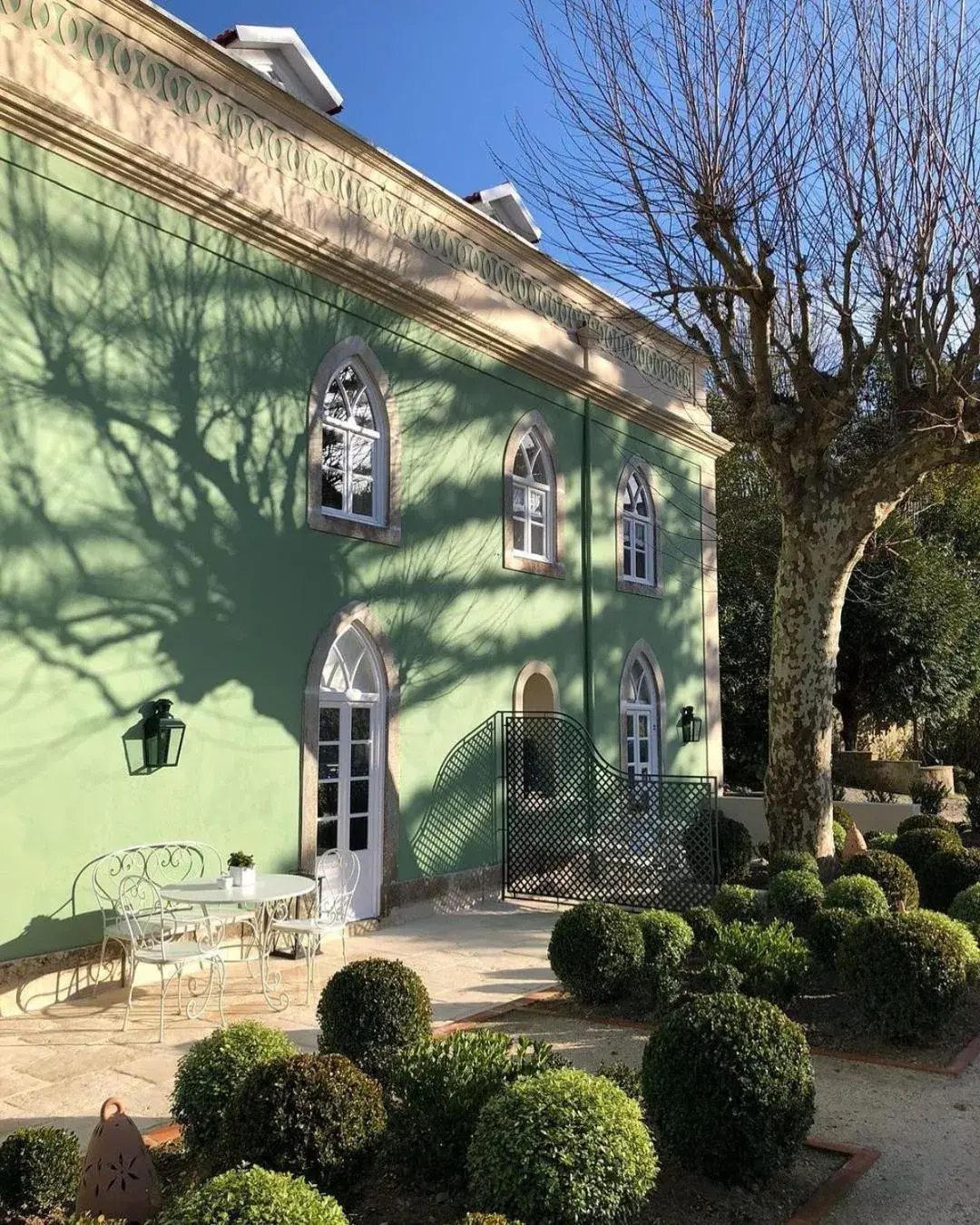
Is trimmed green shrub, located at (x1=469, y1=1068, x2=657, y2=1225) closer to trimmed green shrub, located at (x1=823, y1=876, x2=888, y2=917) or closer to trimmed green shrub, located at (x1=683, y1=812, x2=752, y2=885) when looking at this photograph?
trimmed green shrub, located at (x1=823, y1=876, x2=888, y2=917)

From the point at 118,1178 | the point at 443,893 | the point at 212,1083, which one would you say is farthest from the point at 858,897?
the point at 118,1178

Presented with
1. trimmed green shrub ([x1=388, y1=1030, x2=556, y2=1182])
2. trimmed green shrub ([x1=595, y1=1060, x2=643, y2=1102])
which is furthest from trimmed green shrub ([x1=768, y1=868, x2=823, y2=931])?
trimmed green shrub ([x1=388, y1=1030, x2=556, y2=1182])

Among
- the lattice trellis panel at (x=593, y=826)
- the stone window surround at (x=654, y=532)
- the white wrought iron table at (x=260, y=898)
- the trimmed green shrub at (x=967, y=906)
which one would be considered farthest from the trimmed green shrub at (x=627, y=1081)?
the stone window surround at (x=654, y=532)

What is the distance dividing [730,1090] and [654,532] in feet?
40.0

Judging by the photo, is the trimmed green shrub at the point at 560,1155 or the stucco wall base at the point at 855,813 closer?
the trimmed green shrub at the point at 560,1155

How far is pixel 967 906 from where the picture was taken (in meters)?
8.59

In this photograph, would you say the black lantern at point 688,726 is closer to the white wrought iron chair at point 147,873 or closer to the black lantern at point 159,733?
the white wrought iron chair at point 147,873

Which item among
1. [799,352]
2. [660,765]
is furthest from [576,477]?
[660,765]

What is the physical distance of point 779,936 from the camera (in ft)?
22.5

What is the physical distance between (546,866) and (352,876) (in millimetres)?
2704

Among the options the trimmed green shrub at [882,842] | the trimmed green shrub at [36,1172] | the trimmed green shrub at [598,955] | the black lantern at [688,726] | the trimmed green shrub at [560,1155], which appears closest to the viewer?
the trimmed green shrub at [560,1155]

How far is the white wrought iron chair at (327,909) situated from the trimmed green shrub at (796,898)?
3607 millimetres

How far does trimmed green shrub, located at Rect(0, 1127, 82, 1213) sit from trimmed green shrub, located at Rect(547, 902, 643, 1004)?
3.90 meters

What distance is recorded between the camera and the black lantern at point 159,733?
317 inches
